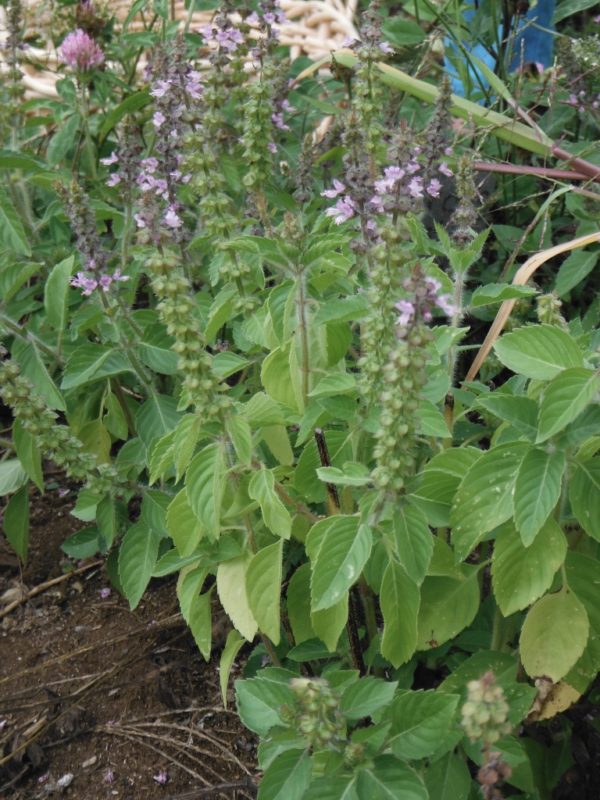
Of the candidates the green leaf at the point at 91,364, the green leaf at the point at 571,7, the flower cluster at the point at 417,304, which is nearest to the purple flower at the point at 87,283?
the green leaf at the point at 91,364

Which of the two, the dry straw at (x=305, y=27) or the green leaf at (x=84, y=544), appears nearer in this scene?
the green leaf at (x=84, y=544)

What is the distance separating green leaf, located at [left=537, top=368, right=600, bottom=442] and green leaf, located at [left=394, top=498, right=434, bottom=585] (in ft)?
0.55

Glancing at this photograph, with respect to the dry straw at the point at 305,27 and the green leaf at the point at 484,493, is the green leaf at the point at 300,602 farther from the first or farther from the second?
the dry straw at the point at 305,27

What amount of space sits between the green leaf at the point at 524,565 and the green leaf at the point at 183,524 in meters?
0.41

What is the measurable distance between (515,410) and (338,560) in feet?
0.91

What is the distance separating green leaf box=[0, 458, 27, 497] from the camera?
1.90 m

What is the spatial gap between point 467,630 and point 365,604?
17 cm

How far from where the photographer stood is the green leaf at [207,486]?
1229 millimetres

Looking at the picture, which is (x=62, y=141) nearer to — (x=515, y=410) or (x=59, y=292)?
(x=59, y=292)

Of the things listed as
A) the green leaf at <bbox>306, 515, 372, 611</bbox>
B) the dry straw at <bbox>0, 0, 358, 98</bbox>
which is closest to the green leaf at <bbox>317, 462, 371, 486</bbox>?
the green leaf at <bbox>306, 515, 372, 611</bbox>

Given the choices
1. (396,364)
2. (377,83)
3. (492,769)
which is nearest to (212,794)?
(492,769)

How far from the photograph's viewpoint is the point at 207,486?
1.25m

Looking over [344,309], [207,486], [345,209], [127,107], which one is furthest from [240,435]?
[127,107]

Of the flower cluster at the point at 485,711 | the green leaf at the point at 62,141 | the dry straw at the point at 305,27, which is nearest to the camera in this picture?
the flower cluster at the point at 485,711
